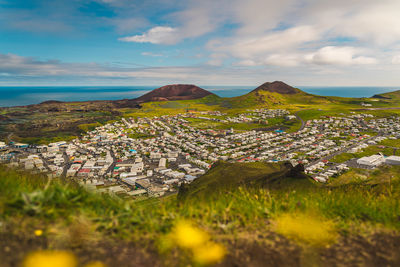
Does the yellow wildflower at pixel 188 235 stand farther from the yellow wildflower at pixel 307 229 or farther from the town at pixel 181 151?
the town at pixel 181 151

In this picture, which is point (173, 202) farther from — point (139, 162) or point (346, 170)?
point (139, 162)

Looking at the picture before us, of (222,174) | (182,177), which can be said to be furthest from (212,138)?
(222,174)

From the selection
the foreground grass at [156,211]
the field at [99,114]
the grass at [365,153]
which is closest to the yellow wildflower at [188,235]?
the foreground grass at [156,211]

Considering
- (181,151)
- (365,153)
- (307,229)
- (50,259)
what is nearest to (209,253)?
(307,229)

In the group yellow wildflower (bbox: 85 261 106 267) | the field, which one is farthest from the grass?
yellow wildflower (bbox: 85 261 106 267)

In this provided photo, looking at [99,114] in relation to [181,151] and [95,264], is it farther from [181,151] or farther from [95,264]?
[95,264]

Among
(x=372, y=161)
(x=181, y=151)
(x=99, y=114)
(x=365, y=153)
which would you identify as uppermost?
(x=99, y=114)

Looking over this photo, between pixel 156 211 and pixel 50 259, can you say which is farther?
pixel 156 211
